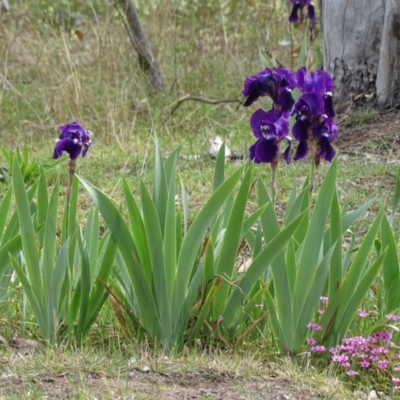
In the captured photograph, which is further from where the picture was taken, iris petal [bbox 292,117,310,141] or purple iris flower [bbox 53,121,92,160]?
purple iris flower [bbox 53,121,92,160]

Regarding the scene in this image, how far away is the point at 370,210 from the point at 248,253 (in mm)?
935

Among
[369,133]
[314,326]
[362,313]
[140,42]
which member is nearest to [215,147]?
[369,133]

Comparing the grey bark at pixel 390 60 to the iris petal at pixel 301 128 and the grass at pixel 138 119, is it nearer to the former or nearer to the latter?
the grass at pixel 138 119

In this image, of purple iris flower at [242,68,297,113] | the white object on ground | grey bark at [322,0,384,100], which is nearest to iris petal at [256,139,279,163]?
purple iris flower at [242,68,297,113]

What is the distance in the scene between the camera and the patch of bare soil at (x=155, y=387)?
7.07 ft

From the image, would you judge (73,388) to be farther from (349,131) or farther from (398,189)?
(349,131)

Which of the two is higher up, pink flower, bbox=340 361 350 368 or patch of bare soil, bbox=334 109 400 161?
patch of bare soil, bbox=334 109 400 161

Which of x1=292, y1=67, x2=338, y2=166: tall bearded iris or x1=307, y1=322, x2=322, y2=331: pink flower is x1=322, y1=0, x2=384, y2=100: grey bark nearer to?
x1=292, y1=67, x2=338, y2=166: tall bearded iris

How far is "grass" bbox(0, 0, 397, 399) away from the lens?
2.40 metres

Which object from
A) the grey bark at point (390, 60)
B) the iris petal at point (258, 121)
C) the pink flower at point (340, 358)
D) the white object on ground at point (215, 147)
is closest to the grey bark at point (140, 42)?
the white object on ground at point (215, 147)

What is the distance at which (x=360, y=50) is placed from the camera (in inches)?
221

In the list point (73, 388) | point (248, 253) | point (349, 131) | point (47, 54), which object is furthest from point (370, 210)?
point (47, 54)

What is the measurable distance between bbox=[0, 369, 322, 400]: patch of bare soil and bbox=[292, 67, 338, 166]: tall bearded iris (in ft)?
2.38

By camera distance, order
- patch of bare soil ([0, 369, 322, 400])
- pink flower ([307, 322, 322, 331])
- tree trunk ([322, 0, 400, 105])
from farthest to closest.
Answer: tree trunk ([322, 0, 400, 105])
pink flower ([307, 322, 322, 331])
patch of bare soil ([0, 369, 322, 400])
